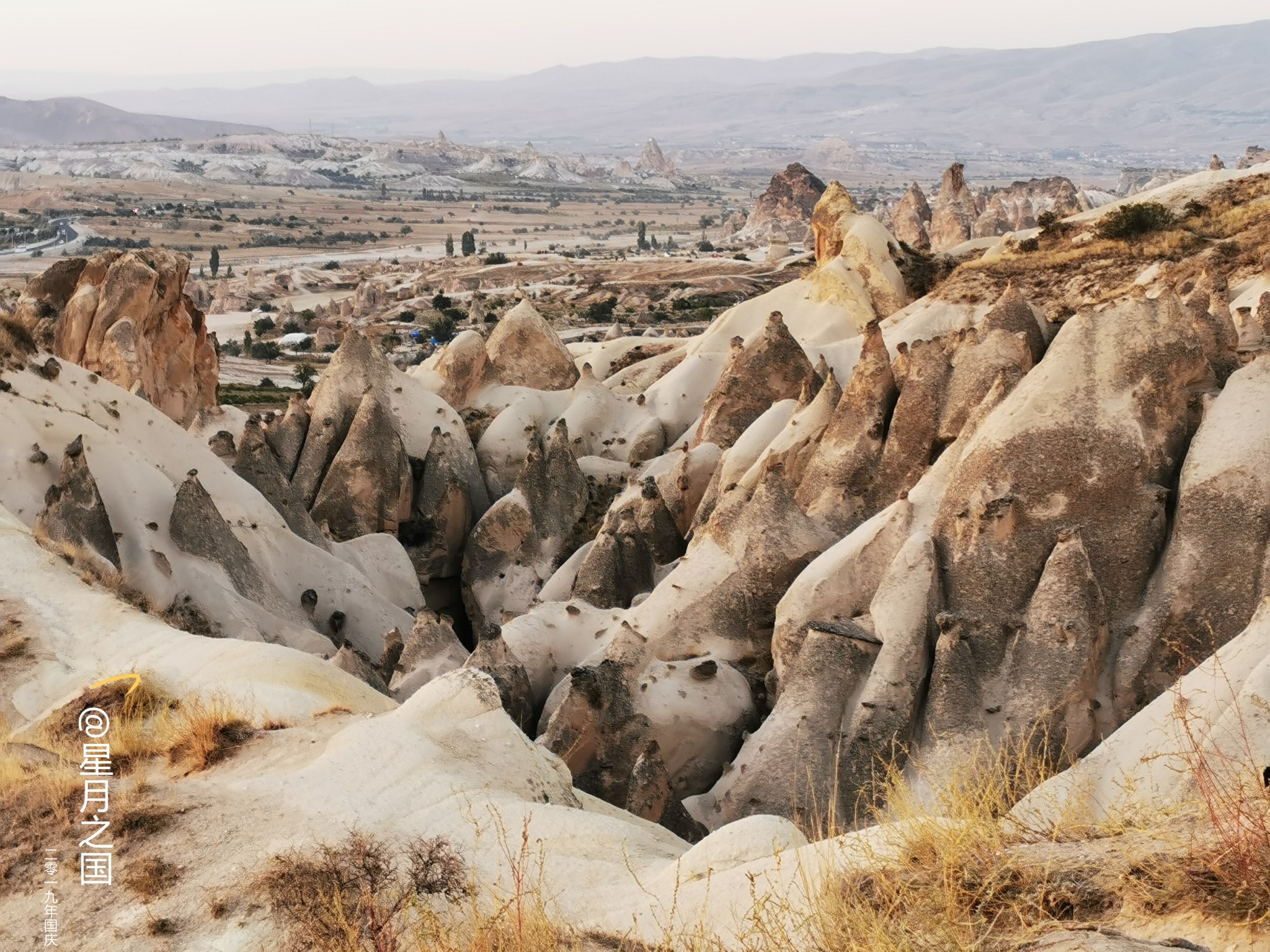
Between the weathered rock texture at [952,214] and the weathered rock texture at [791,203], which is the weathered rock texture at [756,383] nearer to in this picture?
the weathered rock texture at [952,214]

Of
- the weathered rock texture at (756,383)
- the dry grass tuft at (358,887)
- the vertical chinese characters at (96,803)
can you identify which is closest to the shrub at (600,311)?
the weathered rock texture at (756,383)

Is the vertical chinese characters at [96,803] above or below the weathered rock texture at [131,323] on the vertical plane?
below

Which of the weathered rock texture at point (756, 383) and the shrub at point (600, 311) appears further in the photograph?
the shrub at point (600, 311)

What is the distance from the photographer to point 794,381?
73.0 feet

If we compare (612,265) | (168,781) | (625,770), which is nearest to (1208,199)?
(625,770)

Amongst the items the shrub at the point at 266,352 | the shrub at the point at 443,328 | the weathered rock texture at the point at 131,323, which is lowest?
the shrub at the point at 266,352

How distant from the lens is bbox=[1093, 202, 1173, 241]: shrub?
23656 mm

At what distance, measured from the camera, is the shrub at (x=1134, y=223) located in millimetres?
23656

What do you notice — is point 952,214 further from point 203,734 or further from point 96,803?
A: point 96,803

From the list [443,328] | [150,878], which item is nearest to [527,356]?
[150,878]

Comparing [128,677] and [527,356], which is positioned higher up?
[527,356]

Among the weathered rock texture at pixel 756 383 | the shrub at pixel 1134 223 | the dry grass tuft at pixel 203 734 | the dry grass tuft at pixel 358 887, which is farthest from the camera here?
the shrub at pixel 1134 223

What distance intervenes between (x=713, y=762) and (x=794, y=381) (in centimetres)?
977

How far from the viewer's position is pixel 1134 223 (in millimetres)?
23859
